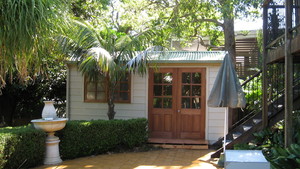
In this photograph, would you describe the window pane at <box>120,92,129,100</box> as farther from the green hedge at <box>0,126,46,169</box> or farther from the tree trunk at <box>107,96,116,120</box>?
the green hedge at <box>0,126,46,169</box>

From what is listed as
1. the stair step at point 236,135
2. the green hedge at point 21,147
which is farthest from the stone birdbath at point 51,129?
the stair step at point 236,135

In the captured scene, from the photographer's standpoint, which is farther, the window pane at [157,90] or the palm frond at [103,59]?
the window pane at [157,90]

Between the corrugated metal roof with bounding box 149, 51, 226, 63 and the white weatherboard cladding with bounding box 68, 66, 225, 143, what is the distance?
0.29m

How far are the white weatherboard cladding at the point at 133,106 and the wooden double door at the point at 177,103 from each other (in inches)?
6.6

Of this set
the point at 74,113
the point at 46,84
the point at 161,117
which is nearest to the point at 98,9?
the point at 46,84

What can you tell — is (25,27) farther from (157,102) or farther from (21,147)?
(157,102)

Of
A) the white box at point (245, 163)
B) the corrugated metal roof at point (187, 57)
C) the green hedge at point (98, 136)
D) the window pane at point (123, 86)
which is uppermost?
the corrugated metal roof at point (187, 57)

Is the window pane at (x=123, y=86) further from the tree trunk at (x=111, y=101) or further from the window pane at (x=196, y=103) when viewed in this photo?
the window pane at (x=196, y=103)

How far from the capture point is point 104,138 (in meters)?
7.40

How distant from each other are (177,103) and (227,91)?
2.56 m

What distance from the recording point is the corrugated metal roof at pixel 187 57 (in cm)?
815

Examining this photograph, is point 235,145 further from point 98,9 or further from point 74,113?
point 98,9

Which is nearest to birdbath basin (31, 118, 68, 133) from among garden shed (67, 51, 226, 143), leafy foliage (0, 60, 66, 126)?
garden shed (67, 51, 226, 143)

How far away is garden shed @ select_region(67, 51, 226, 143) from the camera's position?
27.3ft
